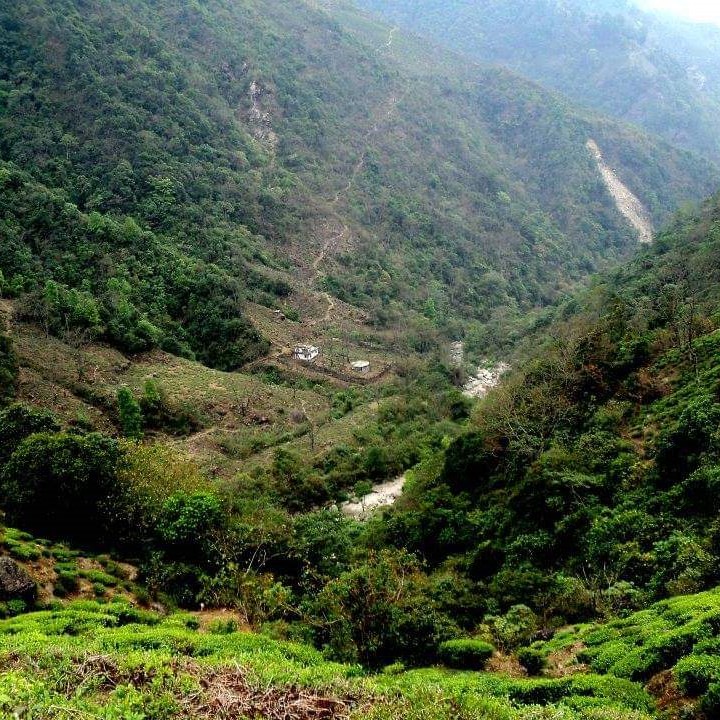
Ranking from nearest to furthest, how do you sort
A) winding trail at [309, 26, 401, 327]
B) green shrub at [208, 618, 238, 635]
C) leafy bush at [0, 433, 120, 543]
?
Result: 1. green shrub at [208, 618, 238, 635]
2. leafy bush at [0, 433, 120, 543]
3. winding trail at [309, 26, 401, 327]

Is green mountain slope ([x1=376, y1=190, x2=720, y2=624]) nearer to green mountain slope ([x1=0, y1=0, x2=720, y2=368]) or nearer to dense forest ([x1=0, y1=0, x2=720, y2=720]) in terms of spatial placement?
dense forest ([x1=0, y1=0, x2=720, y2=720])

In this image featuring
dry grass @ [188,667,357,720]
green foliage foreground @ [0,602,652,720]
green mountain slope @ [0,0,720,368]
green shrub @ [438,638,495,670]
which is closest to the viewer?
green foliage foreground @ [0,602,652,720]

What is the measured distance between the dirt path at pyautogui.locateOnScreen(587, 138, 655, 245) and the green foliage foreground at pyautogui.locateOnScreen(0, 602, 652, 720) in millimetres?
137729

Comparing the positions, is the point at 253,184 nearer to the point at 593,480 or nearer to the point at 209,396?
the point at 209,396

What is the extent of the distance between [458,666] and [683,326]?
22.1 meters

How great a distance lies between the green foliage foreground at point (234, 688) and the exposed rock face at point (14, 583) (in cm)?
363

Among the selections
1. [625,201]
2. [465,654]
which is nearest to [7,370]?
[465,654]

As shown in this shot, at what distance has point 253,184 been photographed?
91.2 metres

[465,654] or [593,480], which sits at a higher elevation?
[593,480]

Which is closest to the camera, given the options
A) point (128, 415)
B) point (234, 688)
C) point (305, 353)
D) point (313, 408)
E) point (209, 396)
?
point (234, 688)

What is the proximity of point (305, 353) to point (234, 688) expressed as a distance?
5487 cm

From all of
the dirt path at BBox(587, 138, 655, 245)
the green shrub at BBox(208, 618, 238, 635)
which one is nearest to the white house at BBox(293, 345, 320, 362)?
the green shrub at BBox(208, 618, 238, 635)

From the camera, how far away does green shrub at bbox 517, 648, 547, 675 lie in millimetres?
15727

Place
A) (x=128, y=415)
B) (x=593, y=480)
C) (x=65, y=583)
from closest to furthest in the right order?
1. (x=65, y=583)
2. (x=593, y=480)
3. (x=128, y=415)
